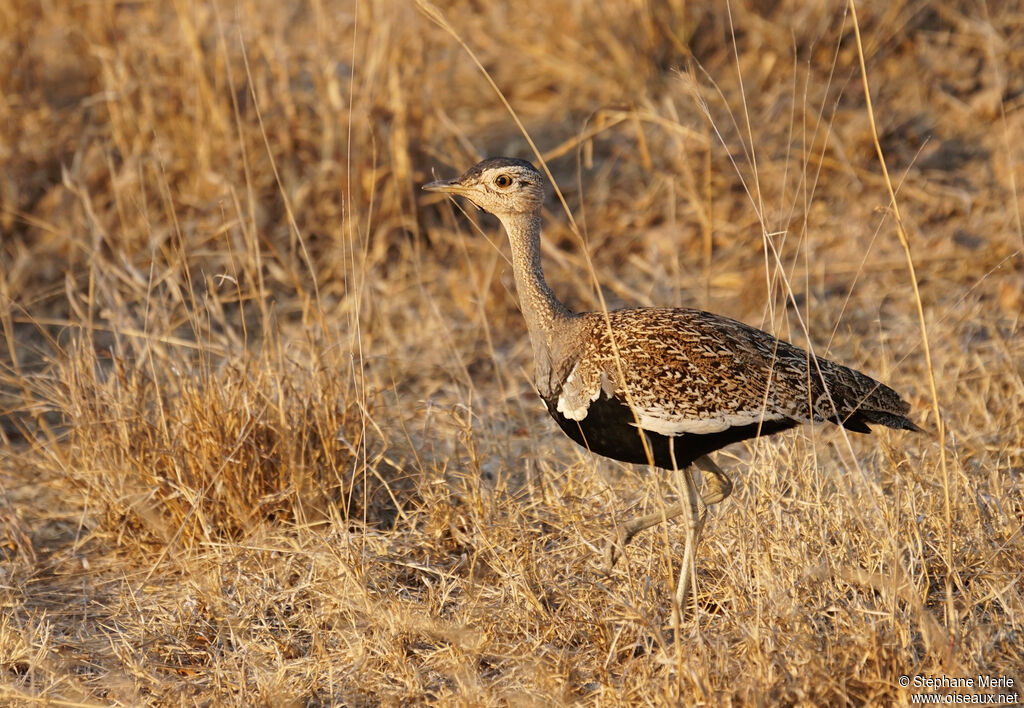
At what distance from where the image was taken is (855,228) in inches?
213

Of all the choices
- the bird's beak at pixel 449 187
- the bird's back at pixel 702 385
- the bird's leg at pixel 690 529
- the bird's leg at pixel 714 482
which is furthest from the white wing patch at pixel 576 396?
the bird's beak at pixel 449 187

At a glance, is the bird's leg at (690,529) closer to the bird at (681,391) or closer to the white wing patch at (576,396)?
the bird at (681,391)

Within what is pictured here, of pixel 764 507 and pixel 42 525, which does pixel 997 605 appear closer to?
pixel 764 507

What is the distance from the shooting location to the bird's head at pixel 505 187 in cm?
336

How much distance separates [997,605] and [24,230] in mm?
4558

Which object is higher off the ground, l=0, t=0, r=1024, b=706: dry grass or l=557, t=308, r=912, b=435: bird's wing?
l=557, t=308, r=912, b=435: bird's wing

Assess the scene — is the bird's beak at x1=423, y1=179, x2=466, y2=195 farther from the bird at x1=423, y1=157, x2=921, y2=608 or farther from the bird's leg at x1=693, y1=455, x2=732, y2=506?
the bird's leg at x1=693, y1=455, x2=732, y2=506

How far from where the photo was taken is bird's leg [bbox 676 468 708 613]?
300 centimetres

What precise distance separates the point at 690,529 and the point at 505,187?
107 cm

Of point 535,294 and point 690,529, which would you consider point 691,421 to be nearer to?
point 690,529

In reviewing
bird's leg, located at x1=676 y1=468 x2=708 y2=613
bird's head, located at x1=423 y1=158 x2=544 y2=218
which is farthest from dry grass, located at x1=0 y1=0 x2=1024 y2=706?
bird's head, located at x1=423 y1=158 x2=544 y2=218

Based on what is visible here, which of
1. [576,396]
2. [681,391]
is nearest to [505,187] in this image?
[576,396]

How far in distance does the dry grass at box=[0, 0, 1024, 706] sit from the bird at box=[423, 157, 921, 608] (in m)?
0.21

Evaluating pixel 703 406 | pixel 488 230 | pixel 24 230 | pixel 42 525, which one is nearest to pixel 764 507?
pixel 703 406
